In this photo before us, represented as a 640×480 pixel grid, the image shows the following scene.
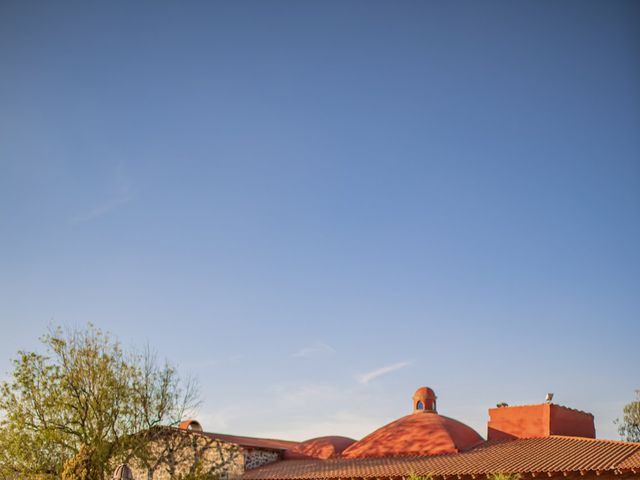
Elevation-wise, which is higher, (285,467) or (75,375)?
(75,375)

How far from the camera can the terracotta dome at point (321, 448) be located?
3102 centimetres

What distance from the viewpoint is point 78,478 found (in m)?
24.9

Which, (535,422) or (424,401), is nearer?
(535,422)

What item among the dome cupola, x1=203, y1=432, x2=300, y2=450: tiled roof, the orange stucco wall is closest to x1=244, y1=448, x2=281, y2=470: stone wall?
x1=203, y1=432, x2=300, y2=450: tiled roof

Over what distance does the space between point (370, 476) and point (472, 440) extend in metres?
5.94

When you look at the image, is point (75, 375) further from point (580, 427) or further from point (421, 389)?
point (580, 427)

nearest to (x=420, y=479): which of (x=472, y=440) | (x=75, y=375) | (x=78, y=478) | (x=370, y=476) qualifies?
(x=370, y=476)

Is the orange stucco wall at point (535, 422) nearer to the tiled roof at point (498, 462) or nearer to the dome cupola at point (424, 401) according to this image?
the tiled roof at point (498, 462)

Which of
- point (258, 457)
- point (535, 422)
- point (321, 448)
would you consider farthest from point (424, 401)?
point (258, 457)

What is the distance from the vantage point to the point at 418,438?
2786 cm

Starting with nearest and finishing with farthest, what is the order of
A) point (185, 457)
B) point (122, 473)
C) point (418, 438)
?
point (122, 473) → point (418, 438) → point (185, 457)

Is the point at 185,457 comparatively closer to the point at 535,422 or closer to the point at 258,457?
the point at 258,457

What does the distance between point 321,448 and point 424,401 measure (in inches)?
211

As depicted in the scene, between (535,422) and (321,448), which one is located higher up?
(535,422)
